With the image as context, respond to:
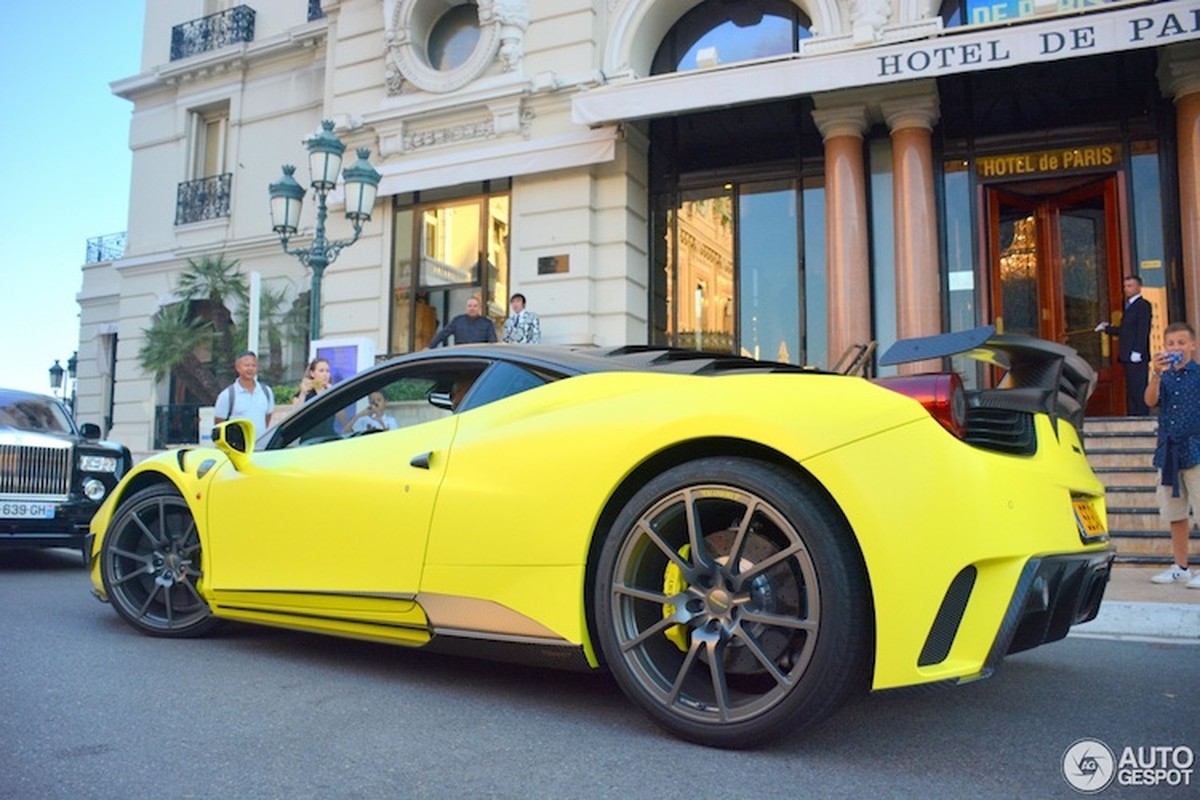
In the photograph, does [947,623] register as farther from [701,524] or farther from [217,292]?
[217,292]

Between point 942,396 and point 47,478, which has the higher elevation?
point 942,396

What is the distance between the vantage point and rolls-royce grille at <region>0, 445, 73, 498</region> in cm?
700

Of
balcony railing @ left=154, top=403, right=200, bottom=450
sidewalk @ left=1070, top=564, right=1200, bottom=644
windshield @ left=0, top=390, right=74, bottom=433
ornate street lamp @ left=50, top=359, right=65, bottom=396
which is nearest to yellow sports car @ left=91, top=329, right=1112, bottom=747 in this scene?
sidewalk @ left=1070, top=564, right=1200, bottom=644

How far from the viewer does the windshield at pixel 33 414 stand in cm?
754

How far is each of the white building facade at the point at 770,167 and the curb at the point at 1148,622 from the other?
5.84 meters

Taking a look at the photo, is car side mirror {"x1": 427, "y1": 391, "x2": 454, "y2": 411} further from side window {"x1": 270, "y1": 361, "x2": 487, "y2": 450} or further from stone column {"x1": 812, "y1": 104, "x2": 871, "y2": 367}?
stone column {"x1": 812, "y1": 104, "x2": 871, "y2": 367}

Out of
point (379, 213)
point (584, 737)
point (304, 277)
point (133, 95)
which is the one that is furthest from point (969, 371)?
point (133, 95)

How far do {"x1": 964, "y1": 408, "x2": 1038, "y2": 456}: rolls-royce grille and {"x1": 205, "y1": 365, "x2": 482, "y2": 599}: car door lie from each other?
1.74 metres

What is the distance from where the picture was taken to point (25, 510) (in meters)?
7.00

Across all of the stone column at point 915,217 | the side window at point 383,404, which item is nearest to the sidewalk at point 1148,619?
the side window at point 383,404

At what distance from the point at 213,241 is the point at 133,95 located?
14.7ft

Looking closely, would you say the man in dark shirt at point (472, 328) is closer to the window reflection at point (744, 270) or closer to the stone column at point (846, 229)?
the window reflection at point (744, 270)

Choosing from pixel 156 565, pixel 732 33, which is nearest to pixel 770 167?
pixel 732 33

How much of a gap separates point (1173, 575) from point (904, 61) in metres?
5.55
